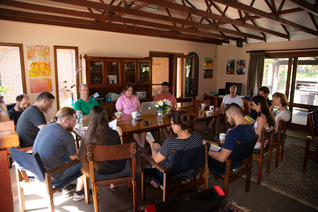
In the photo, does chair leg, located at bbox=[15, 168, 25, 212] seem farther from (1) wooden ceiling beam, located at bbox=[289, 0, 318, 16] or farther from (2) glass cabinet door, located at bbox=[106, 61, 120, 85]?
(1) wooden ceiling beam, located at bbox=[289, 0, 318, 16]

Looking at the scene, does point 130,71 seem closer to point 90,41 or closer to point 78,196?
point 90,41

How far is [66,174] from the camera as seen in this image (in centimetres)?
239

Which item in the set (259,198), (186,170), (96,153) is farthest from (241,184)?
(96,153)

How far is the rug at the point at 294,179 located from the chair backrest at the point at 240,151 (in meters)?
0.94

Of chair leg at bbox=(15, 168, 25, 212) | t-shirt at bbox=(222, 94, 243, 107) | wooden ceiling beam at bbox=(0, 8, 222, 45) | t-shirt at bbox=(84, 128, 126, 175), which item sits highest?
wooden ceiling beam at bbox=(0, 8, 222, 45)

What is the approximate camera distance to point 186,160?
2197mm

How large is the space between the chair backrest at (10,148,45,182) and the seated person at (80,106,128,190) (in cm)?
40

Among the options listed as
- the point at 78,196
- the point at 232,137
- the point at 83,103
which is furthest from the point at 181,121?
the point at 83,103

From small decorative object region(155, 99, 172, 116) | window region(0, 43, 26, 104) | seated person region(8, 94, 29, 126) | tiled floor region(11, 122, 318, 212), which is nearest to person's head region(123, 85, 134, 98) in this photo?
small decorative object region(155, 99, 172, 116)

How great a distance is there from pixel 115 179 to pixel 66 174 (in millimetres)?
548

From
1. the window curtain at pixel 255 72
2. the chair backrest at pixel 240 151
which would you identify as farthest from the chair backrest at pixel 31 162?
the window curtain at pixel 255 72

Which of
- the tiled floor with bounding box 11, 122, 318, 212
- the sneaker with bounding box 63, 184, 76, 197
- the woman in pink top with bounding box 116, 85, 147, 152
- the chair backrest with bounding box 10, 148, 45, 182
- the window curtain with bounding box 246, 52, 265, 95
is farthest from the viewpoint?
the window curtain with bounding box 246, 52, 265, 95

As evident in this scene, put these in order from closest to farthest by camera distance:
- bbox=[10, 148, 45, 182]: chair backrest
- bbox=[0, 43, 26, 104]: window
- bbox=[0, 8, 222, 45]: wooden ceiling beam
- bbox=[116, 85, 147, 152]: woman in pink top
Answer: bbox=[10, 148, 45, 182]: chair backrest, bbox=[0, 8, 222, 45]: wooden ceiling beam, bbox=[116, 85, 147, 152]: woman in pink top, bbox=[0, 43, 26, 104]: window

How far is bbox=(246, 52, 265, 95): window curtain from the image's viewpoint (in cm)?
683
